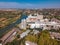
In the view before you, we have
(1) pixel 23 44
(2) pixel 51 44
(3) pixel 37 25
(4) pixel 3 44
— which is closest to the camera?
(2) pixel 51 44

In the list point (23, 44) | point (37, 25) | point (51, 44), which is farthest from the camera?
point (37, 25)

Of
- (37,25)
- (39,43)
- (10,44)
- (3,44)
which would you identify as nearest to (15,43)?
(10,44)

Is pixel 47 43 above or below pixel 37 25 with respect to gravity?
above

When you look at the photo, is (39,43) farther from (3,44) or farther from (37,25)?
(37,25)

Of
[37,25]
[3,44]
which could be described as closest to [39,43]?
[3,44]

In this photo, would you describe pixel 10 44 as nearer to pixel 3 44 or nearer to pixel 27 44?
pixel 3 44

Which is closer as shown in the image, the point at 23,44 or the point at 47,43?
the point at 47,43

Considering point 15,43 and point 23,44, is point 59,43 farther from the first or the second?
point 15,43

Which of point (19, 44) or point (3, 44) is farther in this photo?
point (3, 44)

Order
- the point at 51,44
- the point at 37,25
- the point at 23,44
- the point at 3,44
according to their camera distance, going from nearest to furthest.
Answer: the point at 51,44, the point at 23,44, the point at 3,44, the point at 37,25
